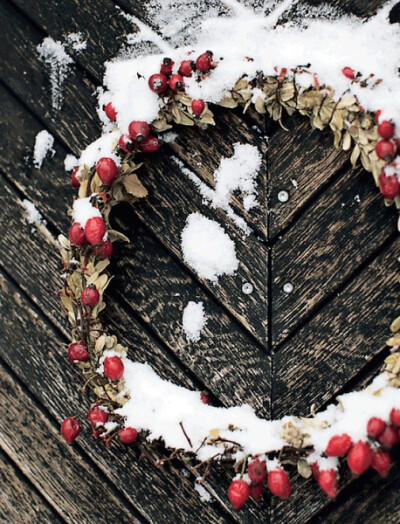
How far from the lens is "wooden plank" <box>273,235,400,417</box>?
40.2 inches

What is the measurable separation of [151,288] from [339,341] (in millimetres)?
332

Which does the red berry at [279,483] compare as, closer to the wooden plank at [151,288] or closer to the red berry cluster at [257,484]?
the red berry cluster at [257,484]

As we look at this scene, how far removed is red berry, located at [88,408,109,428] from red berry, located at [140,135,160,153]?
446mm

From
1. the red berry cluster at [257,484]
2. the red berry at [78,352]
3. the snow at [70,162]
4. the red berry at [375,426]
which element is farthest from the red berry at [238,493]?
the snow at [70,162]

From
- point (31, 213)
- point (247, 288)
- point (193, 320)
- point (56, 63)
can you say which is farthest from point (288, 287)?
point (56, 63)

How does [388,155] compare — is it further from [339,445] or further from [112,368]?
[112,368]

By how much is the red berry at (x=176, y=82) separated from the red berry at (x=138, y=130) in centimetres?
8

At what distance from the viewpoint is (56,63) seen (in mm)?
1200

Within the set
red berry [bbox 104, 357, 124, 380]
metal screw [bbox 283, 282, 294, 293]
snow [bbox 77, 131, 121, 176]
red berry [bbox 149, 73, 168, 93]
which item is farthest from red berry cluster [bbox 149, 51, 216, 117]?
red berry [bbox 104, 357, 124, 380]

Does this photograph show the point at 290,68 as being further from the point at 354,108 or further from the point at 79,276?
the point at 79,276

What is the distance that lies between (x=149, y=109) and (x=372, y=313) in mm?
495

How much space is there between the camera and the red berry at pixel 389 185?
95 centimetres

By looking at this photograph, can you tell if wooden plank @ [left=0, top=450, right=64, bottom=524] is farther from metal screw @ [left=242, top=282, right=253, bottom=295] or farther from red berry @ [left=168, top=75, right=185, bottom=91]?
red berry @ [left=168, top=75, right=185, bottom=91]

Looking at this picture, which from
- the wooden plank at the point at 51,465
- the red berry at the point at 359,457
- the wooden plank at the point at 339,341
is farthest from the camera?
Answer: the wooden plank at the point at 51,465
